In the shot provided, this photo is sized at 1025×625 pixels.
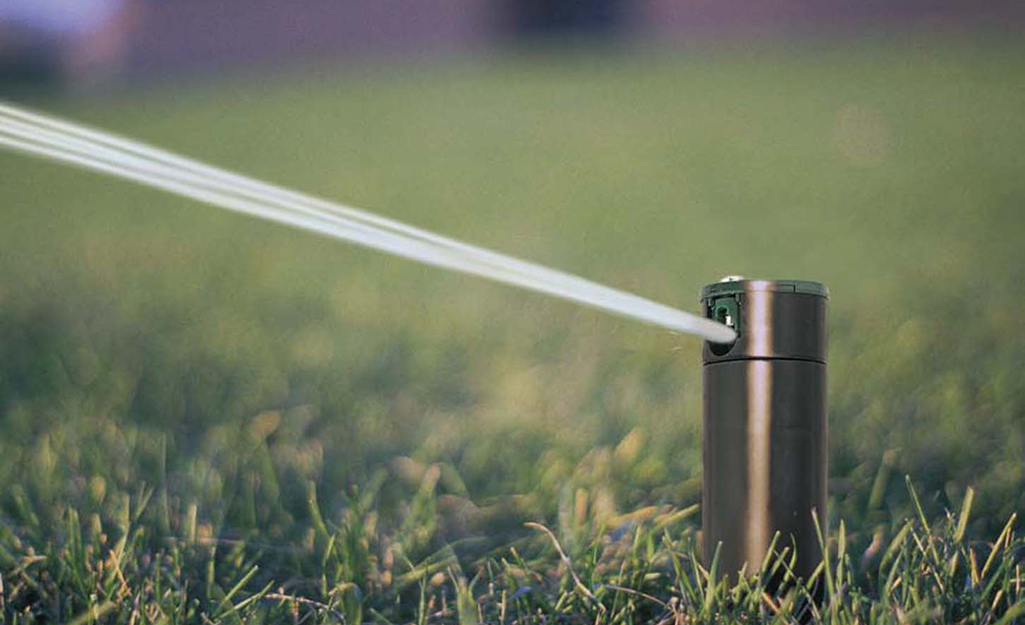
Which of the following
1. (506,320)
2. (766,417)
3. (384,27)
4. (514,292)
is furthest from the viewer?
(384,27)

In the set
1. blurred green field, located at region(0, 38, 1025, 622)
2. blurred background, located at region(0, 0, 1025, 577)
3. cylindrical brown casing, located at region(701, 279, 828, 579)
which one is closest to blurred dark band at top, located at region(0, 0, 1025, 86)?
blurred background, located at region(0, 0, 1025, 577)

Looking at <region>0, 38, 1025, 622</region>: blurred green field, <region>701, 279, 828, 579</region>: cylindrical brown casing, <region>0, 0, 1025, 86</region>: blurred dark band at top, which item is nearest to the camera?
<region>701, 279, 828, 579</region>: cylindrical brown casing

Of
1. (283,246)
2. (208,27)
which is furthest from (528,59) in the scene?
(283,246)

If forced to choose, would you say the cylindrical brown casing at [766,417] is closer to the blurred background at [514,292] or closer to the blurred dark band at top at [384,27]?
the blurred background at [514,292]

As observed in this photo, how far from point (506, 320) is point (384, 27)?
11571 millimetres

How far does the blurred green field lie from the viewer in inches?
73.7

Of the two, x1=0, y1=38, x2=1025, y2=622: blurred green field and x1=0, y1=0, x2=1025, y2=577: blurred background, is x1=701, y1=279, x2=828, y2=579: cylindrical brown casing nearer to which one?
x1=0, y1=38, x2=1025, y2=622: blurred green field

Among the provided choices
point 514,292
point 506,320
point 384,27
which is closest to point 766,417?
point 506,320

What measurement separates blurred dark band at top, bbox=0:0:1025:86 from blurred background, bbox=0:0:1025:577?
1231mm

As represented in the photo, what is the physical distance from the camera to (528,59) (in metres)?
11.3

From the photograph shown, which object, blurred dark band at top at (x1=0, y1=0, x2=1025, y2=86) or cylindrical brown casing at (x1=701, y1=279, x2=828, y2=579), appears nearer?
cylindrical brown casing at (x1=701, y1=279, x2=828, y2=579)

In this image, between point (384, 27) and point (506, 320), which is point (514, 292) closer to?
point (506, 320)

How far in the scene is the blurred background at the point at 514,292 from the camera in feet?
6.26

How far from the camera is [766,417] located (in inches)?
46.2
